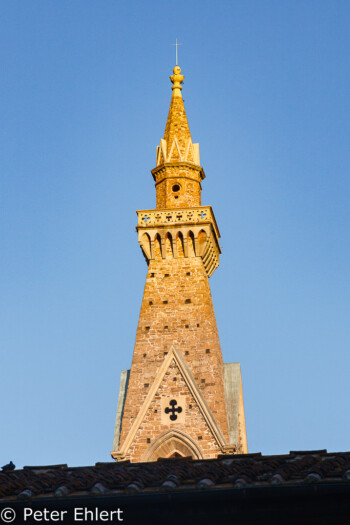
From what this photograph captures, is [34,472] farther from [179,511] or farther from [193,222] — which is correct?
[193,222]

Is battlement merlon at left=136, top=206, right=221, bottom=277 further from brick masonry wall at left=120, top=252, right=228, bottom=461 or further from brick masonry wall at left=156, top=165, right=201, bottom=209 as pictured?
brick masonry wall at left=156, top=165, right=201, bottom=209

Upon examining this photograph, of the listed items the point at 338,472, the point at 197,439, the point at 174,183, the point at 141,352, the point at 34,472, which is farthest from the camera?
the point at 174,183

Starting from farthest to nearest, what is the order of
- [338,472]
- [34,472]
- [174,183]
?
[174,183]
[34,472]
[338,472]

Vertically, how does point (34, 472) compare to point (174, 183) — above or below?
below

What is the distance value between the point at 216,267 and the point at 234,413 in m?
7.97

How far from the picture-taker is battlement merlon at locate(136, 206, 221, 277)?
45500 mm

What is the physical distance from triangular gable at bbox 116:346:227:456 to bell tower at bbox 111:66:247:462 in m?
0.04

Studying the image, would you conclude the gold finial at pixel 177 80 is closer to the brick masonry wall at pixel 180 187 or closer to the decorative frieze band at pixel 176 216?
the brick masonry wall at pixel 180 187

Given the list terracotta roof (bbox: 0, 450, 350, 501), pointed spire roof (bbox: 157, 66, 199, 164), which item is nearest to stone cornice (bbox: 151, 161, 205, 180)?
pointed spire roof (bbox: 157, 66, 199, 164)

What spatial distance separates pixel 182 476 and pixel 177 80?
38.2 meters

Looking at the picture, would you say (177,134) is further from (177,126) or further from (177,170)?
(177,170)

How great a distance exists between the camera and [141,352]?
142 feet

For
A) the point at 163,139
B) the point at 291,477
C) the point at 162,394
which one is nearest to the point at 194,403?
the point at 162,394

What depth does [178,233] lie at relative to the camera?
45.7 metres
